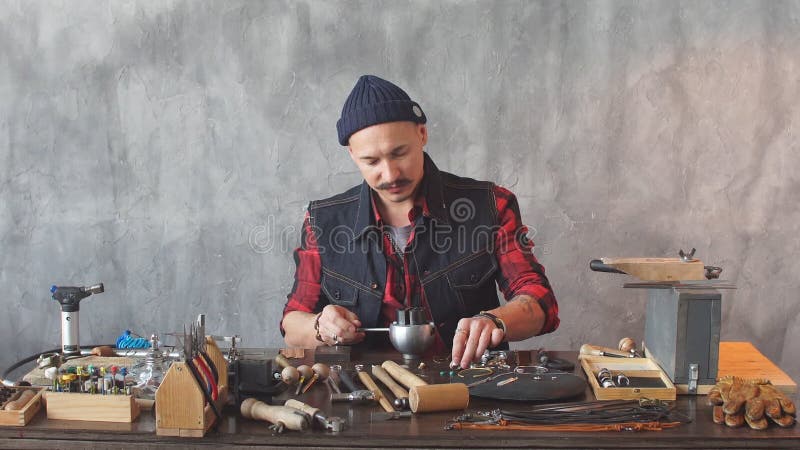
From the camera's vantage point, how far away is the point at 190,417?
7.02ft

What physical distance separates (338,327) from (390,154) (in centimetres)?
70

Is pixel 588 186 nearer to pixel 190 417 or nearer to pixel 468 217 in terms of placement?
pixel 468 217

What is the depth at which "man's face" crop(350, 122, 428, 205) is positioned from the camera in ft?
10.5

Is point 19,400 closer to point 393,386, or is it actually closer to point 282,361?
point 282,361

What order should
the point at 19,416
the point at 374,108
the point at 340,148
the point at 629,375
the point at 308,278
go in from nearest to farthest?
the point at 19,416, the point at 629,375, the point at 374,108, the point at 308,278, the point at 340,148

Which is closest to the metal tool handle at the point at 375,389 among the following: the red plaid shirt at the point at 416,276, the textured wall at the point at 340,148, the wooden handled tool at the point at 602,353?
the wooden handled tool at the point at 602,353

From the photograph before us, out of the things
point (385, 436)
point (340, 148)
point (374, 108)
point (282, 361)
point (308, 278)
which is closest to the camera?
point (385, 436)

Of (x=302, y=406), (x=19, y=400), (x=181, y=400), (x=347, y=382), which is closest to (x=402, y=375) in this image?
(x=347, y=382)

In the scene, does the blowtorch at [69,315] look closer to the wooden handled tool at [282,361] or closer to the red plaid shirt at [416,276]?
the wooden handled tool at [282,361]

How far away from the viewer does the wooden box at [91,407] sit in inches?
87.4

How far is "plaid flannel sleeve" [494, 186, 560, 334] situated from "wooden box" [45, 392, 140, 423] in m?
1.66

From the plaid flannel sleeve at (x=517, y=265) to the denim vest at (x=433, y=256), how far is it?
0.04m

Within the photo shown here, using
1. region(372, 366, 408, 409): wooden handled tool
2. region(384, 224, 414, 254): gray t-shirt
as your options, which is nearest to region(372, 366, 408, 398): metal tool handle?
region(372, 366, 408, 409): wooden handled tool

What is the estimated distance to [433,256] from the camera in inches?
138
